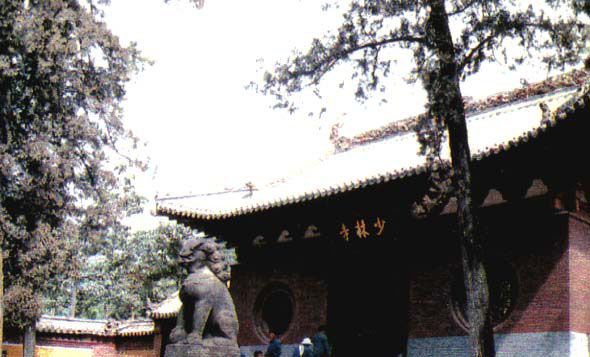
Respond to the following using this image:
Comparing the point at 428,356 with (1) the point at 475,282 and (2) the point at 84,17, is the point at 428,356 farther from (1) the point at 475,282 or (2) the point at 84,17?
(2) the point at 84,17

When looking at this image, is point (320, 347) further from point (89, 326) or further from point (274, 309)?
point (89, 326)

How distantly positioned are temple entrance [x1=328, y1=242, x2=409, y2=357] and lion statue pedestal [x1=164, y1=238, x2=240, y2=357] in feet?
18.8

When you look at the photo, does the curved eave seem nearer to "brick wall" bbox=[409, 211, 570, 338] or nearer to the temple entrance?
the temple entrance

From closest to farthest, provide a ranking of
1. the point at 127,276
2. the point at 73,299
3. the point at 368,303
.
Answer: the point at 368,303
the point at 127,276
the point at 73,299

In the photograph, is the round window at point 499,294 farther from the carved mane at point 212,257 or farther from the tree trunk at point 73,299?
the tree trunk at point 73,299

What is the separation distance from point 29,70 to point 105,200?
3.88 metres

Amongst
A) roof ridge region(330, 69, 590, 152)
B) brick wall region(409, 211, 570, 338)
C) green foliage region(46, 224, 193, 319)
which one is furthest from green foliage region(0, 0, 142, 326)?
green foliage region(46, 224, 193, 319)

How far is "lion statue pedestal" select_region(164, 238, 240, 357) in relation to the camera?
21.2ft

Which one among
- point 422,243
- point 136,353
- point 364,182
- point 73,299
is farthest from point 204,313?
point 73,299

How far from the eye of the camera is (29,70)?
1499 cm

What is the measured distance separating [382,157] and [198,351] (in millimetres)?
10004

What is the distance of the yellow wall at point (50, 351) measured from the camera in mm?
24922

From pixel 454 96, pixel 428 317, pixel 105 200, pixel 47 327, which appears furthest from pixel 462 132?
pixel 47 327

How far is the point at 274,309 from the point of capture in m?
14.3
